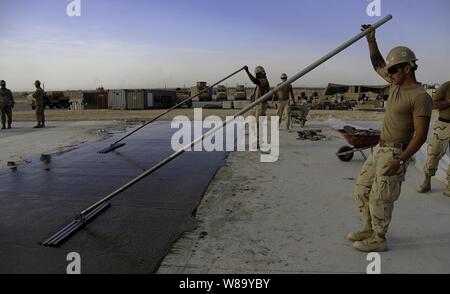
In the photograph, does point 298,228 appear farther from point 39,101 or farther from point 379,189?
point 39,101

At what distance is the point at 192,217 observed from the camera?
13.9 ft

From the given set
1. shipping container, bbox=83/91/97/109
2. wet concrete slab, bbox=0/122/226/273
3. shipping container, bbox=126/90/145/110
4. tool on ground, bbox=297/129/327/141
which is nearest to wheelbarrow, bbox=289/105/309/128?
tool on ground, bbox=297/129/327/141

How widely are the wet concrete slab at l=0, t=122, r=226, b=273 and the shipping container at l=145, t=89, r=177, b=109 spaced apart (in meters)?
25.5

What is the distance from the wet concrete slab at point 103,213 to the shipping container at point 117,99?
83.5ft

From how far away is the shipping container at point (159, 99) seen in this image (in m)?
32.9

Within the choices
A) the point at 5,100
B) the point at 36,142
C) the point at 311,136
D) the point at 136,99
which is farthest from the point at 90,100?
the point at 311,136

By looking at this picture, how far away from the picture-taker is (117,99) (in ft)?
108

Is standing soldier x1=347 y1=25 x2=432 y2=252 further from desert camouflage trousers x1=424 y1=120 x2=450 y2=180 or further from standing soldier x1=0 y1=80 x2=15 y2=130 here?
standing soldier x1=0 y1=80 x2=15 y2=130

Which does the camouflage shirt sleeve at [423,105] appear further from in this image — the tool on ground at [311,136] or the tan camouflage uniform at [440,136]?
the tool on ground at [311,136]

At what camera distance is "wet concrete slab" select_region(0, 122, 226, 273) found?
3205 millimetres

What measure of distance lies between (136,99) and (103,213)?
2890cm
